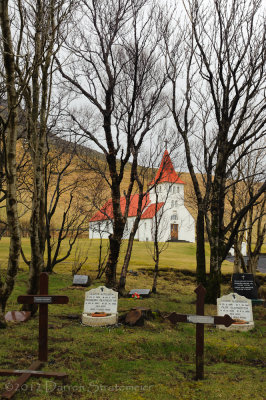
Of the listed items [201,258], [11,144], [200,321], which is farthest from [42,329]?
[201,258]

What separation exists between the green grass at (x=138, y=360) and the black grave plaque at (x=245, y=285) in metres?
3.84

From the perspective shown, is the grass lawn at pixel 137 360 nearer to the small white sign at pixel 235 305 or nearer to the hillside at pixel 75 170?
the small white sign at pixel 235 305

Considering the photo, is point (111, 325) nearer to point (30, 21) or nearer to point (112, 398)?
point (112, 398)

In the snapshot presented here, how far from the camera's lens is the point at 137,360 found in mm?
6781

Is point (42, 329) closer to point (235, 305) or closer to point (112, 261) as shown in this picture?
point (235, 305)

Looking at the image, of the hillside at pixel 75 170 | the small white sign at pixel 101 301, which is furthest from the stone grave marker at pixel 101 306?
the hillside at pixel 75 170

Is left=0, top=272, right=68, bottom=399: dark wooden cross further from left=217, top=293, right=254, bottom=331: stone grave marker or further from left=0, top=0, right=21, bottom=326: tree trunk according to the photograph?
left=217, top=293, right=254, bottom=331: stone grave marker

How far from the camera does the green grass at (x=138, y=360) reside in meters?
5.29

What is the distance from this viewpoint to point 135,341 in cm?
759

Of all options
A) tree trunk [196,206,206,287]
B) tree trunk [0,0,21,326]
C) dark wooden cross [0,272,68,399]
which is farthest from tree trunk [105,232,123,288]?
dark wooden cross [0,272,68,399]

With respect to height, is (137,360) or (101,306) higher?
(101,306)

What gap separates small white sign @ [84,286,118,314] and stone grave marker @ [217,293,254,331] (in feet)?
8.78

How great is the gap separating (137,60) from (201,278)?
852cm

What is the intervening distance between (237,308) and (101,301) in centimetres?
350
